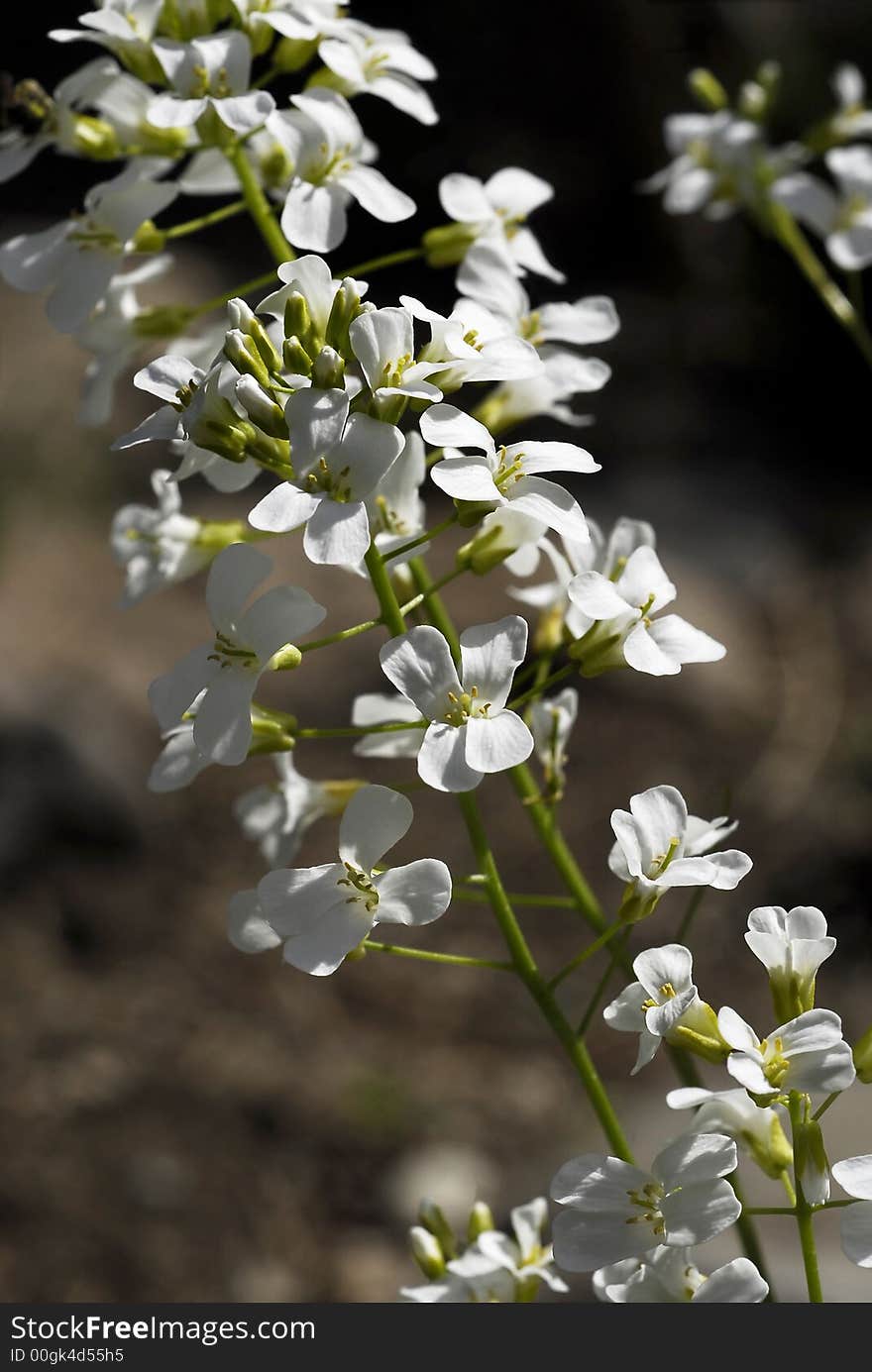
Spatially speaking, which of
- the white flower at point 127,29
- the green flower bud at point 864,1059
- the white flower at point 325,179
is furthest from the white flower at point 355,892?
the white flower at point 127,29

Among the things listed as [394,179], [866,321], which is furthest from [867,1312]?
[394,179]

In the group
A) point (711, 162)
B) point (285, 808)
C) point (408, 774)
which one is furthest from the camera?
point (408, 774)

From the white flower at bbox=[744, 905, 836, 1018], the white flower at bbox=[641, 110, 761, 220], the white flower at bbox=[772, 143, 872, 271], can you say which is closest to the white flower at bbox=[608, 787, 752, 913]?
the white flower at bbox=[744, 905, 836, 1018]

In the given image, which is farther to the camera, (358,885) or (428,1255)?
(428,1255)

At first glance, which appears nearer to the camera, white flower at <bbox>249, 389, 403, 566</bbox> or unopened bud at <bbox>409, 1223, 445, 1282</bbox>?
white flower at <bbox>249, 389, 403, 566</bbox>

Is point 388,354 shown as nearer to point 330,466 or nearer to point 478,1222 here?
point 330,466

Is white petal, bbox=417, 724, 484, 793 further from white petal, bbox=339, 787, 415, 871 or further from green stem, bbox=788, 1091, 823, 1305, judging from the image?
green stem, bbox=788, 1091, 823, 1305

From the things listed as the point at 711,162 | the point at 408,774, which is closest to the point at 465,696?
the point at 711,162
